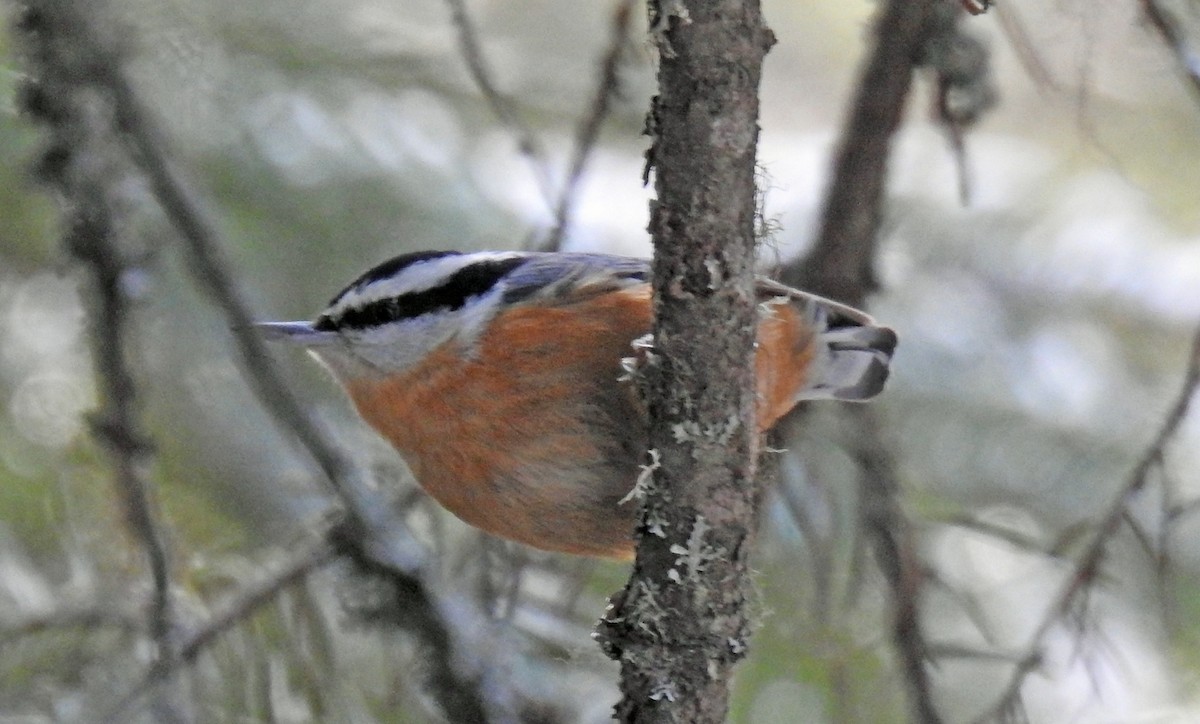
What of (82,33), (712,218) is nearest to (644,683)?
(712,218)

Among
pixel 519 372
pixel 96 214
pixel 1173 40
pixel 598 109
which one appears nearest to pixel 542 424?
pixel 519 372

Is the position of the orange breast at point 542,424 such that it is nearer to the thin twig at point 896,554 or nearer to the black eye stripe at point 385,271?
the black eye stripe at point 385,271

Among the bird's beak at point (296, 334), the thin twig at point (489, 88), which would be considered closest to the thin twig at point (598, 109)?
the thin twig at point (489, 88)

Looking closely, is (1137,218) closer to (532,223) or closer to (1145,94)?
(1145,94)

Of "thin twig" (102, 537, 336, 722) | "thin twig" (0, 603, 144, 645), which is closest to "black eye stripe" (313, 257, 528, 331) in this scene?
"thin twig" (102, 537, 336, 722)

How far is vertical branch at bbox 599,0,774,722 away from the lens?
1.61m

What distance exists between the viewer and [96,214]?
2617 millimetres

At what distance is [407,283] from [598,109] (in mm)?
499

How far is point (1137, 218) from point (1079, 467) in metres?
0.72

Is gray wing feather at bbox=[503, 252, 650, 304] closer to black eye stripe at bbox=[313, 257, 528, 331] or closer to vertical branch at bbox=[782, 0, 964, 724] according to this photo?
black eye stripe at bbox=[313, 257, 528, 331]

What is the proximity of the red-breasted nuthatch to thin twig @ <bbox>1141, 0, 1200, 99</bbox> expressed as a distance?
758 millimetres

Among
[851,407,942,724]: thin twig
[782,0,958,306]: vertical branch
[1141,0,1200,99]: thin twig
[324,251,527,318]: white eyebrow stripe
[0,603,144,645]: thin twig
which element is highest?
[1141,0,1200,99]: thin twig

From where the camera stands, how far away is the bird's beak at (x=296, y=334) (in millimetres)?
2535

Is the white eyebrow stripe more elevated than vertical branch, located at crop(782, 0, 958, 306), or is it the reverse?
vertical branch, located at crop(782, 0, 958, 306)
